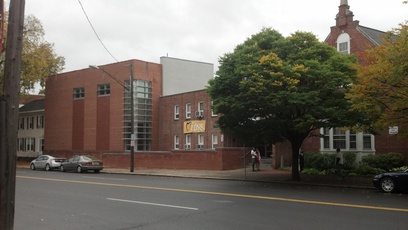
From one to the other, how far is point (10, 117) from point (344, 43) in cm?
2670

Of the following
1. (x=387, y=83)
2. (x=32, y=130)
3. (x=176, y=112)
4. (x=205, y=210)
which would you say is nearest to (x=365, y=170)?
(x=387, y=83)

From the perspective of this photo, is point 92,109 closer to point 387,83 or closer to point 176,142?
point 176,142

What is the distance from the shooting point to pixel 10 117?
A: 4.29 m

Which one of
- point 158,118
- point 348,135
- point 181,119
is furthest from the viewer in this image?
point 158,118

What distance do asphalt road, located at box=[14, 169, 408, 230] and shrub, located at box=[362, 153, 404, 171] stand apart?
26.9 feet

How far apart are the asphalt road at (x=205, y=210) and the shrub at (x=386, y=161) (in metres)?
8.19

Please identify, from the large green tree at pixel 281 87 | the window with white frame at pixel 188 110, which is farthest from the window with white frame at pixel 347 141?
the window with white frame at pixel 188 110

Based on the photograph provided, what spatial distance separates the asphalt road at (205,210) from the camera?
29.6 ft

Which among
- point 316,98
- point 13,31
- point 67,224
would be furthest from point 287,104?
point 13,31

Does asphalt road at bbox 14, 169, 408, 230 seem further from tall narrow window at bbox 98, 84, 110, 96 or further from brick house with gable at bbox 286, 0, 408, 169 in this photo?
tall narrow window at bbox 98, 84, 110, 96

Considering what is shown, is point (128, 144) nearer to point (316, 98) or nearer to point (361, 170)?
point (361, 170)

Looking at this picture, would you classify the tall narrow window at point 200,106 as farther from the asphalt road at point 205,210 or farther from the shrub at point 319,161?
the asphalt road at point 205,210

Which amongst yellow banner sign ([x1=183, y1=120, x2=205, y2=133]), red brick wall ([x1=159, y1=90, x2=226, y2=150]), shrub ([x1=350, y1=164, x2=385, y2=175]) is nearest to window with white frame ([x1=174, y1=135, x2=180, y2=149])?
red brick wall ([x1=159, y1=90, x2=226, y2=150])

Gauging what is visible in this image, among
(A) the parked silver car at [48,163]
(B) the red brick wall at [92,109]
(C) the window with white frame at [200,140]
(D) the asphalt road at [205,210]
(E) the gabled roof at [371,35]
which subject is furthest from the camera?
(B) the red brick wall at [92,109]
